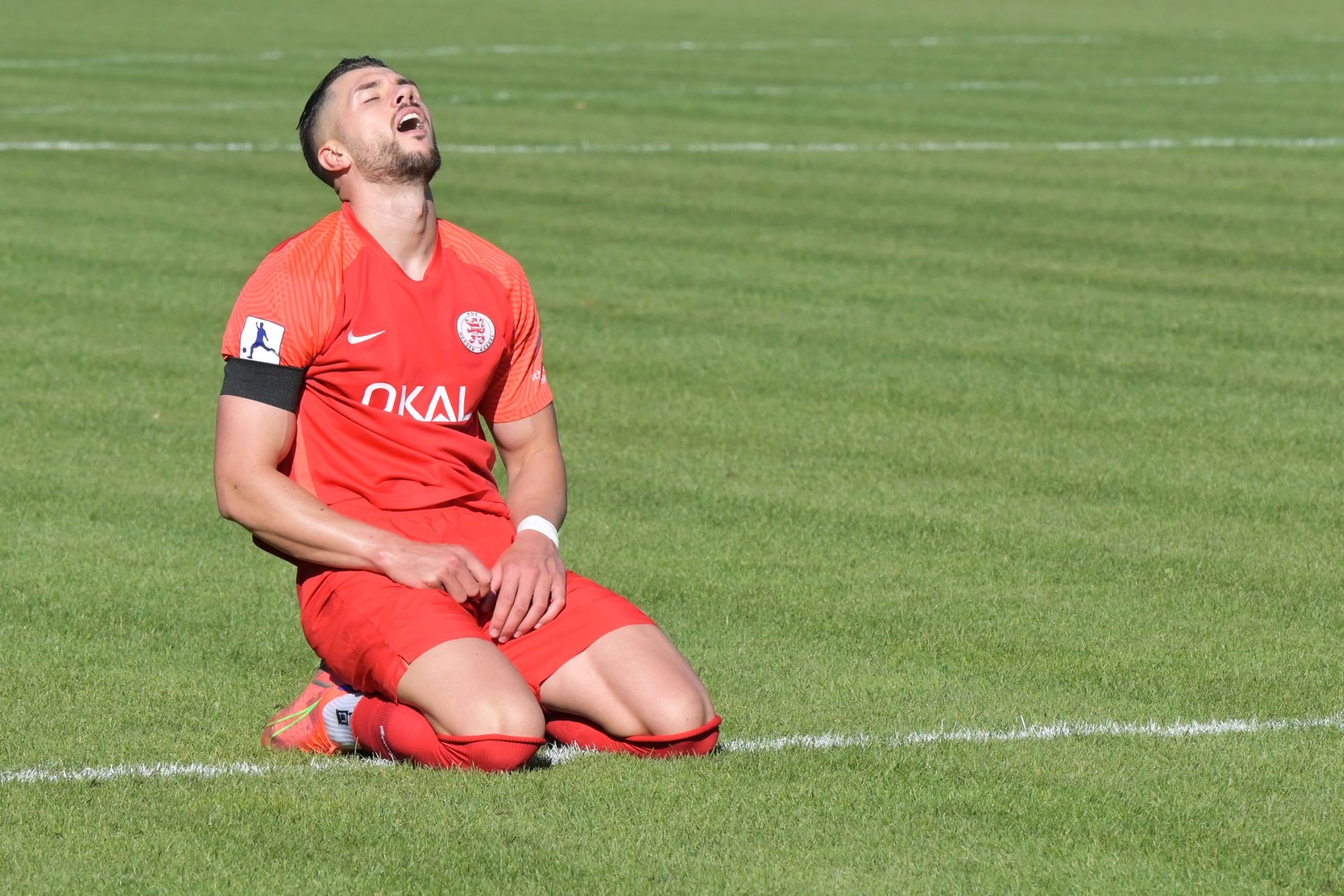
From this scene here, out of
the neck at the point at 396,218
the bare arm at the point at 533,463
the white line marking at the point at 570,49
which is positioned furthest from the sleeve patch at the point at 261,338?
the white line marking at the point at 570,49

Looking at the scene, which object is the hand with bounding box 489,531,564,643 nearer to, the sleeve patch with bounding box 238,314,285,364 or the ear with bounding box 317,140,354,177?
the sleeve patch with bounding box 238,314,285,364

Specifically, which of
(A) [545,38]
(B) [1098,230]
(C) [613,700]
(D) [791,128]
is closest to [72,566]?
(C) [613,700]

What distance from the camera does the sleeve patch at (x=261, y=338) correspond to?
544 centimetres

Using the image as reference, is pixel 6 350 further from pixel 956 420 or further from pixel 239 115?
pixel 239 115

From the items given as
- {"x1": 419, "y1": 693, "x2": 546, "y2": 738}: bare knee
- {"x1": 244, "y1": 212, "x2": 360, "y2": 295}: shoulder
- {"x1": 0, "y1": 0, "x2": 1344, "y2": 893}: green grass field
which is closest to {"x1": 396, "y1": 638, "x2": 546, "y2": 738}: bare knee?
{"x1": 419, "y1": 693, "x2": 546, "y2": 738}: bare knee

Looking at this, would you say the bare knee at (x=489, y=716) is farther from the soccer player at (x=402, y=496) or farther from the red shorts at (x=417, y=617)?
the red shorts at (x=417, y=617)

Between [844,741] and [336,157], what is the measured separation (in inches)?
80.1

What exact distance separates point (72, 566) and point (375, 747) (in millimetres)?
2283

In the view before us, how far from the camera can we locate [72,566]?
717 cm

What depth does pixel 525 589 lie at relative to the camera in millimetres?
5488

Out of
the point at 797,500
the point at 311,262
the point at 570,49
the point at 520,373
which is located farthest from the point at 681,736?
the point at 570,49

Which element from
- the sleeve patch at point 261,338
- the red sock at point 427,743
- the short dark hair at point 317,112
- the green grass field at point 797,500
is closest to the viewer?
the green grass field at point 797,500

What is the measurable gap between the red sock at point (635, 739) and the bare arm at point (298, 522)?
0.41 m

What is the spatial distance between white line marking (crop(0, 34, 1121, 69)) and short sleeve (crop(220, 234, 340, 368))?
69.2 ft
